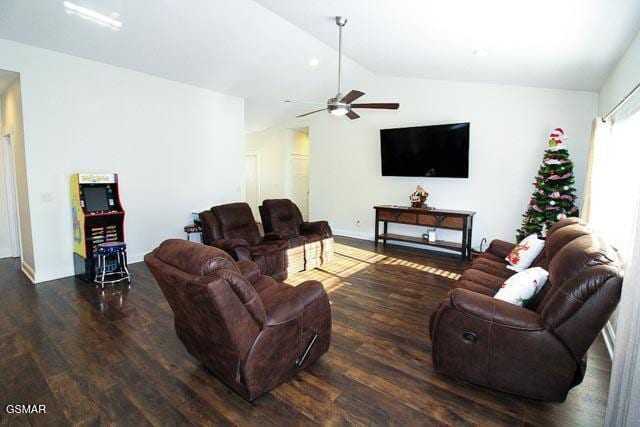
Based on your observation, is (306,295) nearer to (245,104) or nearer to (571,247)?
(571,247)

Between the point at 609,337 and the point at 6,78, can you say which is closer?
the point at 609,337

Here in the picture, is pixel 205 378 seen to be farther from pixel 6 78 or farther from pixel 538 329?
pixel 6 78

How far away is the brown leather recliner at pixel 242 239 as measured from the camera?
4.18 m

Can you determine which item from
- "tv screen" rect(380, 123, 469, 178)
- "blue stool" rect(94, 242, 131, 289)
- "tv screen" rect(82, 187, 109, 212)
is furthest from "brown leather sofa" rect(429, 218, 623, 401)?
"tv screen" rect(82, 187, 109, 212)

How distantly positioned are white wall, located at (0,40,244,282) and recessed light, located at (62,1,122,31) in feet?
3.22

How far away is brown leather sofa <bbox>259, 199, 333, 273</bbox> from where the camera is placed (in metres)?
4.79

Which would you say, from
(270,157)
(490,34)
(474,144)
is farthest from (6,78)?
(474,144)

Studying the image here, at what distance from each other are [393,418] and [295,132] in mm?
7926

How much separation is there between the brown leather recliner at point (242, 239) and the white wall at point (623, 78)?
4.05m

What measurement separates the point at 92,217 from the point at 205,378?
10.1ft

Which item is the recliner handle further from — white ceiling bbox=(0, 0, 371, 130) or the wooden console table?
the wooden console table

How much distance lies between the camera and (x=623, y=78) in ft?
10.5

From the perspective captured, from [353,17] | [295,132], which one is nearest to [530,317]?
[353,17]

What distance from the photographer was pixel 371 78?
6.72 meters
